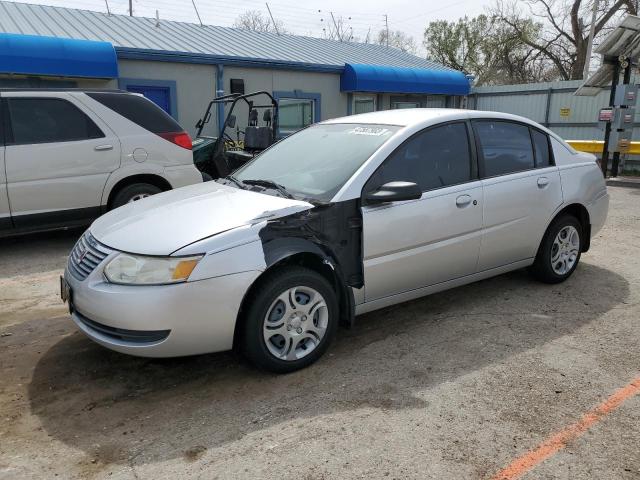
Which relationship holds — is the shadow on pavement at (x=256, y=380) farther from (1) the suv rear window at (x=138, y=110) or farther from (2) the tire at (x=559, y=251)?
(1) the suv rear window at (x=138, y=110)

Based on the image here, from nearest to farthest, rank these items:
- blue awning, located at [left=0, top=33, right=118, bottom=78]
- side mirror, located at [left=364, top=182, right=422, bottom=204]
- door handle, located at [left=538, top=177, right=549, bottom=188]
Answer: side mirror, located at [left=364, top=182, right=422, bottom=204]
door handle, located at [left=538, top=177, right=549, bottom=188]
blue awning, located at [left=0, top=33, right=118, bottom=78]

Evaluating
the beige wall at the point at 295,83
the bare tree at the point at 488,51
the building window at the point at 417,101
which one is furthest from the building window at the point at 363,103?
the bare tree at the point at 488,51

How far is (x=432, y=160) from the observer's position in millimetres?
4043

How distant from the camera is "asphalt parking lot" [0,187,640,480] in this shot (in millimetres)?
2539

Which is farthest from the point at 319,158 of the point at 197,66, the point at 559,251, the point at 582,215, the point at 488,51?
the point at 488,51

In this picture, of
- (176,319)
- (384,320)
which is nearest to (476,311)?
(384,320)

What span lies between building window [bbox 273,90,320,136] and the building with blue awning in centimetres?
3

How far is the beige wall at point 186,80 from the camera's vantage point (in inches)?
498

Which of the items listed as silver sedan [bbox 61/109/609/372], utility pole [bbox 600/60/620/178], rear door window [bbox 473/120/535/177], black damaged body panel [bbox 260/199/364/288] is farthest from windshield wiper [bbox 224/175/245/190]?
utility pole [bbox 600/60/620/178]

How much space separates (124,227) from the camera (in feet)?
11.3

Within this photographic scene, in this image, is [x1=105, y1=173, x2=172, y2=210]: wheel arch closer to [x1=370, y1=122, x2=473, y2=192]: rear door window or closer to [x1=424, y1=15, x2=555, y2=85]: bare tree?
[x1=370, y1=122, x2=473, y2=192]: rear door window

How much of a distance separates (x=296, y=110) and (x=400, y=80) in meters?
3.24

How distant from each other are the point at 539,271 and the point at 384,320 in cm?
165

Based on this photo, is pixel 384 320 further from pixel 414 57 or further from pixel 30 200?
pixel 414 57
